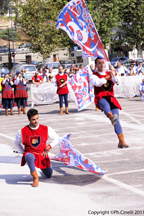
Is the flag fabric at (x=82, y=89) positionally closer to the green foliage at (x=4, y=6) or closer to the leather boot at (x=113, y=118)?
the leather boot at (x=113, y=118)

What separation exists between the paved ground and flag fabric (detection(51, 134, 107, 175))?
0.16m

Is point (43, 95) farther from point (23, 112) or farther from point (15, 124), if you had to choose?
point (15, 124)

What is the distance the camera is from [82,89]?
15891 millimetres

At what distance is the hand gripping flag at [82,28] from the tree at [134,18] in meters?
34.6

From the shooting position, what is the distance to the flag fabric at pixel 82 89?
15701 millimetres

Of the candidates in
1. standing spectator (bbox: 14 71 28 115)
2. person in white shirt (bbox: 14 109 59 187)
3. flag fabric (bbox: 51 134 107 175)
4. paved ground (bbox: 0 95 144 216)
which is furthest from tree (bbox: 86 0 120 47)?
person in white shirt (bbox: 14 109 59 187)

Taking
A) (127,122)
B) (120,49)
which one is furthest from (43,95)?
(120,49)

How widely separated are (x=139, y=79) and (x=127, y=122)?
9.16m

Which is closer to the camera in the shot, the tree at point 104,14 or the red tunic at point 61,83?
the red tunic at point 61,83

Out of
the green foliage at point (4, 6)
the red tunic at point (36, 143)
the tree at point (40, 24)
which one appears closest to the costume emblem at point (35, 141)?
the red tunic at point (36, 143)

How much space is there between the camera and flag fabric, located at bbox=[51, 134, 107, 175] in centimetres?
680

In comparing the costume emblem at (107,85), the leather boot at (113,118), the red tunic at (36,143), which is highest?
the costume emblem at (107,85)

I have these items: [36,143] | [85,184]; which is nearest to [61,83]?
[36,143]

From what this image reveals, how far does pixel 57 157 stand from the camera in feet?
25.8
